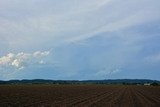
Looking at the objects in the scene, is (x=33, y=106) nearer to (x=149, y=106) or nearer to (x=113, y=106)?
(x=113, y=106)

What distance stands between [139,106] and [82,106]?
504cm

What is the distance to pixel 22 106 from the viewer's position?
2712cm

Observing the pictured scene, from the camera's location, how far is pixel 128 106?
95.6ft

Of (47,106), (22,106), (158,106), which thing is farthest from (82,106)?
(158,106)

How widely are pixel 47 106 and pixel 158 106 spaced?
9.79 m

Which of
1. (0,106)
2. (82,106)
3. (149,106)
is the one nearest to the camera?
(0,106)

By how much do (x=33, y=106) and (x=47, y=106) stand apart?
3.53ft

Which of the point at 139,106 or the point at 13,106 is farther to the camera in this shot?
the point at 139,106

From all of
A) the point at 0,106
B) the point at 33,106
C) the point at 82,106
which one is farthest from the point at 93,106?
the point at 0,106

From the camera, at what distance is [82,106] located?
2834 cm

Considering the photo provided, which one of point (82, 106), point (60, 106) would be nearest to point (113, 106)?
point (82, 106)

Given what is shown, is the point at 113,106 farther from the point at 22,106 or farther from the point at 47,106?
the point at 22,106

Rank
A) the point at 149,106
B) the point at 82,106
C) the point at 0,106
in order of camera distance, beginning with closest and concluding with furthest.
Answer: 1. the point at 0,106
2. the point at 82,106
3. the point at 149,106

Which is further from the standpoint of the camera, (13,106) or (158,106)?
(158,106)
